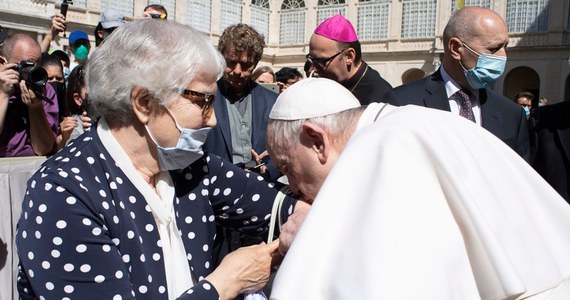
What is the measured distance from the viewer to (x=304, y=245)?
1310 mm

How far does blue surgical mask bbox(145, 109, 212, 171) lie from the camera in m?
2.12

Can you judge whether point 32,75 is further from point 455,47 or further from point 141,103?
point 455,47

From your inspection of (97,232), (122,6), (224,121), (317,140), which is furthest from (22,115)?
(122,6)

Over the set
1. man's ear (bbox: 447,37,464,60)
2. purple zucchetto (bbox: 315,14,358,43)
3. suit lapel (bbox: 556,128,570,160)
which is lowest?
suit lapel (bbox: 556,128,570,160)

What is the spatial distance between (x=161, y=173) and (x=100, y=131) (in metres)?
0.30

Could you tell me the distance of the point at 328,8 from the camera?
108 feet

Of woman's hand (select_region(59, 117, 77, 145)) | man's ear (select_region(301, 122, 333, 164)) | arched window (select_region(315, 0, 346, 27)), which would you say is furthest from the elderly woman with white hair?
arched window (select_region(315, 0, 346, 27))

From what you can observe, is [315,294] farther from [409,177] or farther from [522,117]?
[522,117]

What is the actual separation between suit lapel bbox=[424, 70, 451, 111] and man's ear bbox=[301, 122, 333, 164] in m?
1.93

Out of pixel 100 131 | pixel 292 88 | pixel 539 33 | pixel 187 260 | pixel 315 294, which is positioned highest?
pixel 539 33

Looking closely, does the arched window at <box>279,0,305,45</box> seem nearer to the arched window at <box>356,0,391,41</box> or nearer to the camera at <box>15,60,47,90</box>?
the arched window at <box>356,0,391,41</box>

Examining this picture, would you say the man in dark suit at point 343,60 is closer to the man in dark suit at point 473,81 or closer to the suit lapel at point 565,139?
the man in dark suit at point 473,81

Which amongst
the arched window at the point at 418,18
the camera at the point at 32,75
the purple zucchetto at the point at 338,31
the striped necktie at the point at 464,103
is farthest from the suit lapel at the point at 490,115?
the arched window at the point at 418,18

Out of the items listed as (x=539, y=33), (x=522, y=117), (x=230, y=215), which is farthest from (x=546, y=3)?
(x=230, y=215)
